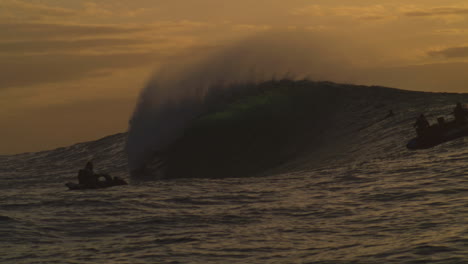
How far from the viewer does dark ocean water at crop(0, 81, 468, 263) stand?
12.9 metres

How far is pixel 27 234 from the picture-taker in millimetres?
15688

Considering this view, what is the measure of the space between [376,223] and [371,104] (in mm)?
25829

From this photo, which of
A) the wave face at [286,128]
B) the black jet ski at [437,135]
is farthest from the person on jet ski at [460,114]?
the wave face at [286,128]

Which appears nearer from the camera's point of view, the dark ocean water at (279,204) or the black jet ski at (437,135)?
the dark ocean water at (279,204)

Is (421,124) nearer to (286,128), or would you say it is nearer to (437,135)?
(437,135)

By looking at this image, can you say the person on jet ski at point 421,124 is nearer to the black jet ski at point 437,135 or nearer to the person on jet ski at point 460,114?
the black jet ski at point 437,135

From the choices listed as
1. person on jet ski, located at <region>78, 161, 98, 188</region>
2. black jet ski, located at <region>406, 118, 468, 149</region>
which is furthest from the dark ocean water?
person on jet ski, located at <region>78, 161, 98, 188</region>

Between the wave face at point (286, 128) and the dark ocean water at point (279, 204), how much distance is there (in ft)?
0.41

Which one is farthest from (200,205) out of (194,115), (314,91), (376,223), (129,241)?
(314,91)

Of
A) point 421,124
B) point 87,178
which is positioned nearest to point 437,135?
point 421,124

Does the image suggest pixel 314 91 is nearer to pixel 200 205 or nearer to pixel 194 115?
pixel 194 115

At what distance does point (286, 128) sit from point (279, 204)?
750 inches

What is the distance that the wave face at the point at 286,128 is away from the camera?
30875mm

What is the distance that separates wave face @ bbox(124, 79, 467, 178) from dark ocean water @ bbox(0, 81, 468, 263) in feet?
0.41
